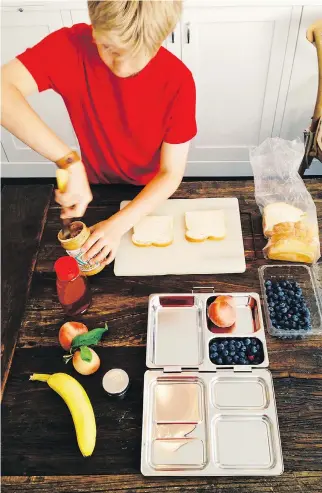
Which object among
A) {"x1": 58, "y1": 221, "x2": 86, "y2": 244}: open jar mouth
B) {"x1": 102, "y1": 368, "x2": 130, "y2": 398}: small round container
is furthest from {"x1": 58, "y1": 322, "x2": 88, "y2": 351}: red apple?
{"x1": 58, "y1": 221, "x2": 86, "y2": 244}: open jar mouth

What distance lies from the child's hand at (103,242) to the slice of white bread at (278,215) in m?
0.46

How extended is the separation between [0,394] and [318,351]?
833 millimetres

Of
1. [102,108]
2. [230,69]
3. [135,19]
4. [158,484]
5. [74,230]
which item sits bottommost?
[158,484]

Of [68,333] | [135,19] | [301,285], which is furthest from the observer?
[301,285]

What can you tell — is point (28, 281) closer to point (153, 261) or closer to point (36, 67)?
point (153, 261)

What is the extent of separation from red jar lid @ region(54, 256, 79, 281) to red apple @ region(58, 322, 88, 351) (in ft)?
0.45

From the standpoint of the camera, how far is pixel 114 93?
1.36m

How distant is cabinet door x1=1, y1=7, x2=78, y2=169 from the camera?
87.2 inches

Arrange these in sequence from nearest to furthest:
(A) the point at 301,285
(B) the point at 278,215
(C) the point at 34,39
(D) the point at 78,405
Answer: (D) the point at 78,405
(A) the point at 301,285
(B) the point at 278,215
(C) the point at 34,39

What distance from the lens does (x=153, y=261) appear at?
4.48 ft

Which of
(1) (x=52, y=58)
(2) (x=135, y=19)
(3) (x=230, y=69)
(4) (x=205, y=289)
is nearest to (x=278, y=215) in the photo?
(4) (x=205, y=289)

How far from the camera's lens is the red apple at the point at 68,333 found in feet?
3.85

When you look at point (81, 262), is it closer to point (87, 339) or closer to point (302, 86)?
point (87, 339)

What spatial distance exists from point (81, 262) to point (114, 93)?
1.78 feet
